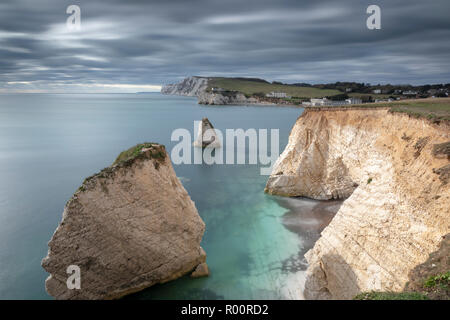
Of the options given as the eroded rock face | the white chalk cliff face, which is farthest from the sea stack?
the eroded rock face

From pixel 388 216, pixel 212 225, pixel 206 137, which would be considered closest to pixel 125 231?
pixel 212 225

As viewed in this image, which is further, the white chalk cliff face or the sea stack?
the sea stack

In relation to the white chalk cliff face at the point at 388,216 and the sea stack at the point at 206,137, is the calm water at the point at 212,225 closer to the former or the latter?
the white chalk cliff face at the point at 388,216

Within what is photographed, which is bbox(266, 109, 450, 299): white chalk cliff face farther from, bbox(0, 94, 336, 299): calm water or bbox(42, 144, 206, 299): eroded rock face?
bbox(42, 144, 206, 299): eroded rock face

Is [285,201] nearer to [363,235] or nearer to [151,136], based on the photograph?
[363,235]

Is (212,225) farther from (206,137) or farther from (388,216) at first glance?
(206,137)

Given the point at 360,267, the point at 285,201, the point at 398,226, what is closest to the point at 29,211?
the point at 285,201
